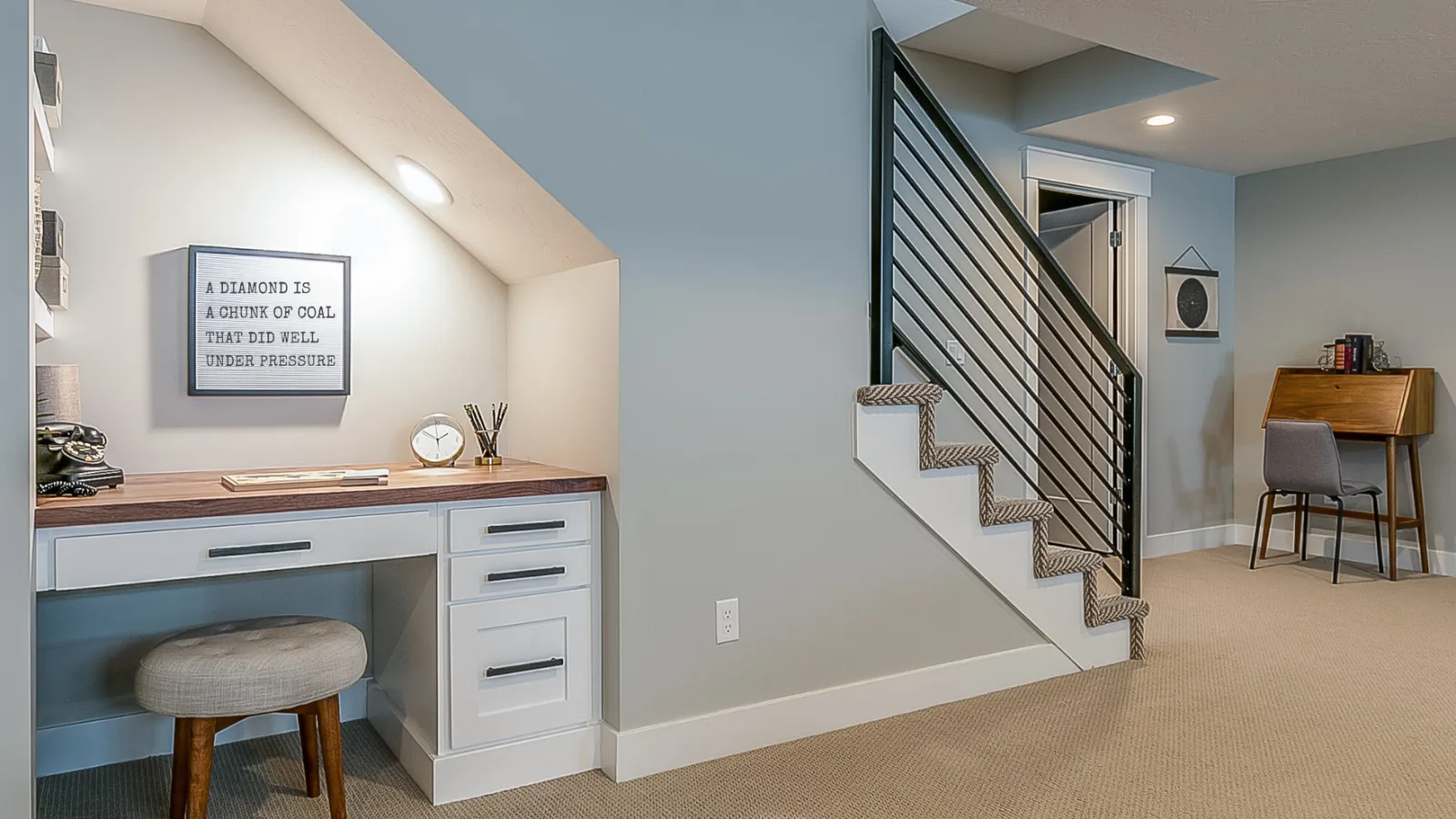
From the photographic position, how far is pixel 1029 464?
473 centimetres

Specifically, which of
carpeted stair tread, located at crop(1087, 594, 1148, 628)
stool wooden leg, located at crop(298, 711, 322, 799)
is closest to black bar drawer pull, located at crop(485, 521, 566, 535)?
stool wooden leg, located at crop(298, 711, 322, 799)

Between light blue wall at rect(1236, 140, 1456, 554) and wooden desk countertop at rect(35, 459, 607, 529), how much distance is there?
468 centimetres

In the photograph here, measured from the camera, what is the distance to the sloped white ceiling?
88.5 inches

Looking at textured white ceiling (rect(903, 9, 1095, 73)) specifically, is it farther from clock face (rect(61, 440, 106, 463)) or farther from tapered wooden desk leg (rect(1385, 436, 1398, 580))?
clock face (rect(61, 440, 106, 463))

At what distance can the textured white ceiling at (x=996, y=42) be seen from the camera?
3.95 meters

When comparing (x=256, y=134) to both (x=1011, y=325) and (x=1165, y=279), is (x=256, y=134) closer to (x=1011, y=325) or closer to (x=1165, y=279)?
(x=1011, y=325)

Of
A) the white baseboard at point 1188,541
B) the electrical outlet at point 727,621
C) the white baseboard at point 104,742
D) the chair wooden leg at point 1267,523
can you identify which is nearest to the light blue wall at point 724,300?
the electrical outlet at point 727,621

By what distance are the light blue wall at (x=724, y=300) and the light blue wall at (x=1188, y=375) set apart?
9.00ft

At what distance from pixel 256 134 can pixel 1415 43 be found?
3.84 metres

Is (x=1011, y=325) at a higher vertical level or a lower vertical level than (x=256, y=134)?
lower

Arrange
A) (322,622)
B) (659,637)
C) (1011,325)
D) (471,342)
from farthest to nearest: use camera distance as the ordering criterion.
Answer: (1011,325)
(471,342)
(659,637)
(322,622)

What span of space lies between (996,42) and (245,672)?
374 cm

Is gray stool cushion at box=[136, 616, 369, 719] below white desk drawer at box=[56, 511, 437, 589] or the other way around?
A: below

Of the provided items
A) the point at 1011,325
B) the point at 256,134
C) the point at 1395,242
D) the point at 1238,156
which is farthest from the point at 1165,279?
the point at 256,134
